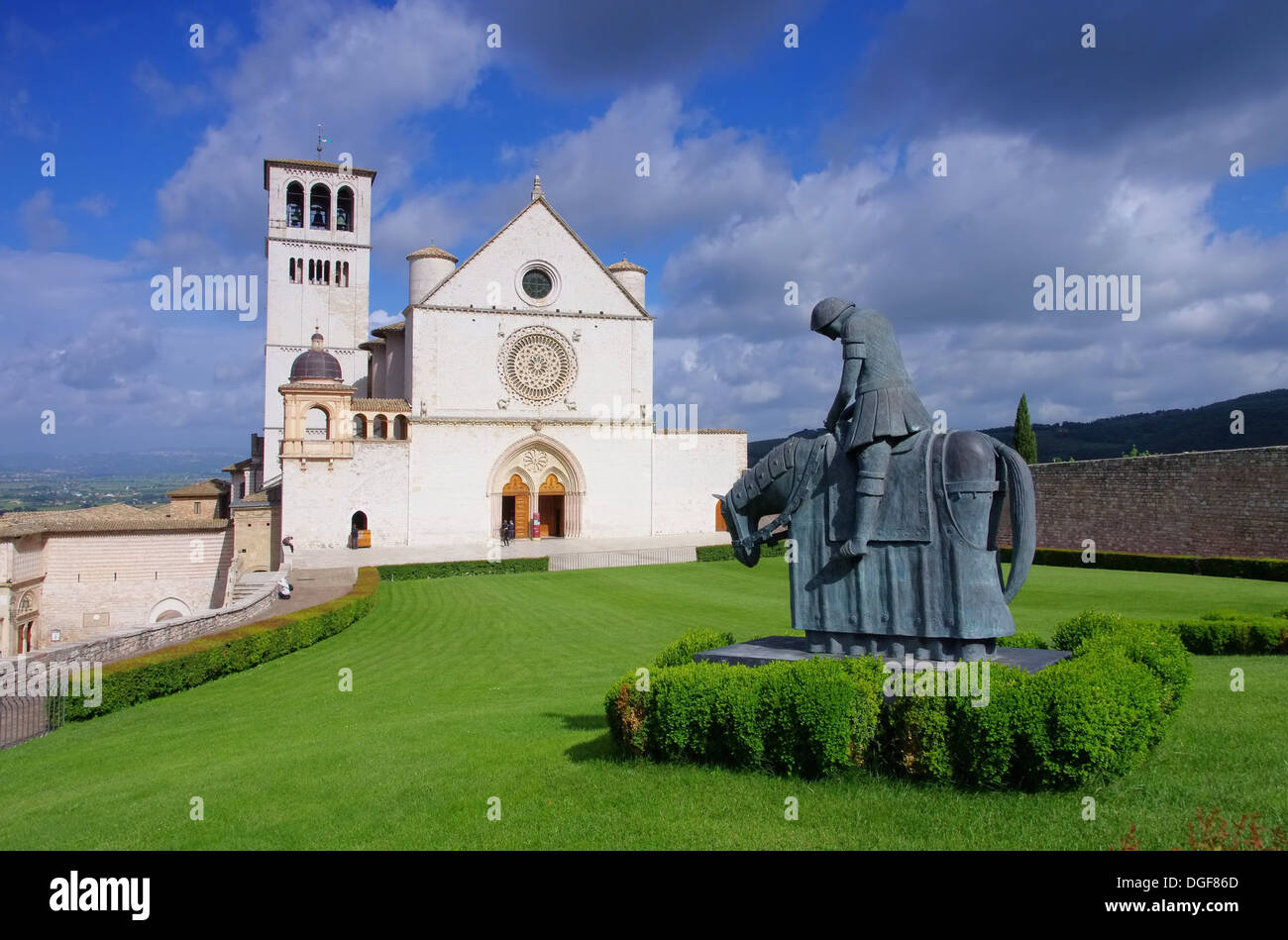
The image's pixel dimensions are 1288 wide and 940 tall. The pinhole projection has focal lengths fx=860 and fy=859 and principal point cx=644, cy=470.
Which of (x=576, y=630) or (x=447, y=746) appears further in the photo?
(x=576, y=630)

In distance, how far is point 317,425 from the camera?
41406 mm

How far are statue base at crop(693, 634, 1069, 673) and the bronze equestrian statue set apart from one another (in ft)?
0.38

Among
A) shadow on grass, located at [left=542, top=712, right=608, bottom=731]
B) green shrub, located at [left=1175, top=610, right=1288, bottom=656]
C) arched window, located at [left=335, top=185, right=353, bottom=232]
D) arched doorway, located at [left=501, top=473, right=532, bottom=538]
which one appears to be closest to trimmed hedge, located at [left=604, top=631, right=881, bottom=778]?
shadow on grass, located at [left=542, top=712, right=608, bottom=731]

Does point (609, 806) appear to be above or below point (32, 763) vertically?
above

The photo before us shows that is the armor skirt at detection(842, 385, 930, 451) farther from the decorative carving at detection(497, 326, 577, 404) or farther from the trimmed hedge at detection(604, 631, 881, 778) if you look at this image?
the decorative carving at detection(497, 326, 577, 404)

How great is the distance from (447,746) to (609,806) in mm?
3255

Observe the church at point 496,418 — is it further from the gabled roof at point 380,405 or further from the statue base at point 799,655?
the statue base at point 799,655

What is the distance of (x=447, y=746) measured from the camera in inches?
353

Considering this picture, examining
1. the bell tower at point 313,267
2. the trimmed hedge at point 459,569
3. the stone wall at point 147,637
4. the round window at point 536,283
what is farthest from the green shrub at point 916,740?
the bell tower at point 313,267

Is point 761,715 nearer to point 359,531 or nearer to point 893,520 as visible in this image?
point 893,520

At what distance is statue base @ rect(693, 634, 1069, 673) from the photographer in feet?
26.0

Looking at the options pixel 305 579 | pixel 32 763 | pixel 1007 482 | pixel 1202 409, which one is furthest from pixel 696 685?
pixel 1202 409

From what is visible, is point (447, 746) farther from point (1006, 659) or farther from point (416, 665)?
point (416, 665)
